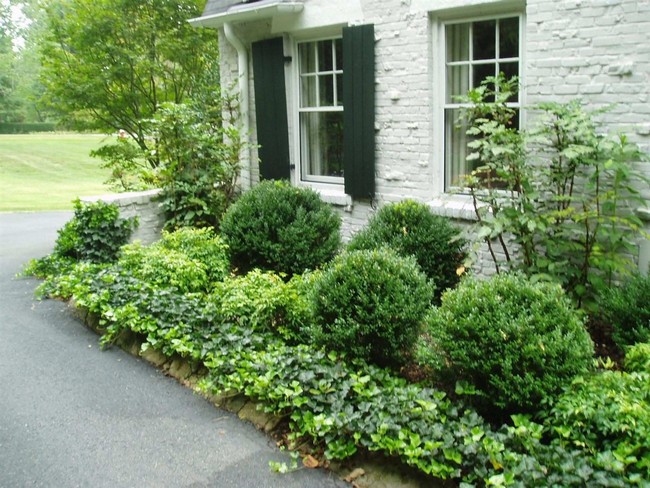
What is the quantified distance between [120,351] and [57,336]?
0.85 metres

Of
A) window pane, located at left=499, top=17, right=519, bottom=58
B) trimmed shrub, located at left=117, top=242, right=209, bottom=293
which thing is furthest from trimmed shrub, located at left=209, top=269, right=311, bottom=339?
window pane, located at left=499, top=17, right=519, bottom=58

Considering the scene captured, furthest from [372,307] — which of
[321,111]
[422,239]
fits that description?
[321,111]

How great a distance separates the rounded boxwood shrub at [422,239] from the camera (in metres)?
6.00

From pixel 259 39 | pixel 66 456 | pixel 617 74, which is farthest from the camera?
pixel 259 39

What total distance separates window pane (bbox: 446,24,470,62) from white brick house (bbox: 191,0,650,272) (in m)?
0.01

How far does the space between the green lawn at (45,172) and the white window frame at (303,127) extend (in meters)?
7.57

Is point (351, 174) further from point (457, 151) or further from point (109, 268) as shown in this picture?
point (109, 268)

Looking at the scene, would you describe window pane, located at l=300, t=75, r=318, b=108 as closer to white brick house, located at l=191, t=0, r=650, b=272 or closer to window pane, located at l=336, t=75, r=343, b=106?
white brick house, located at l=191, t=0, r=650, b=272

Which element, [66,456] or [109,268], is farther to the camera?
[109,268]

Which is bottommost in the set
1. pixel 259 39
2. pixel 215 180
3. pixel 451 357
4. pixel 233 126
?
pixel 451 357

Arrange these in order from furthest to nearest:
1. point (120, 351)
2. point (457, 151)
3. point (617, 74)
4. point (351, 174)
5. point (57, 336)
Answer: point (351, 174), point (457, 151), point (57, 336), point (120, 351), point (617, 74)

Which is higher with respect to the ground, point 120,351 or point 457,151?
point 457,151

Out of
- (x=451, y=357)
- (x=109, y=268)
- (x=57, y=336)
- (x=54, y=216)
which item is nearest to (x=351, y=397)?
(x=451, y=357)

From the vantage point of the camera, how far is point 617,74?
532cm
